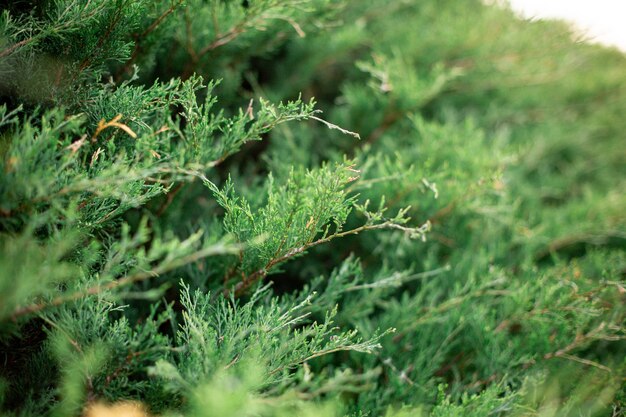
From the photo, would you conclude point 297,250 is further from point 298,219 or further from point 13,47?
point 13,47

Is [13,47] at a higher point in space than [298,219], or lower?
higher

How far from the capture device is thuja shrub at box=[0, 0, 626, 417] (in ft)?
2.62

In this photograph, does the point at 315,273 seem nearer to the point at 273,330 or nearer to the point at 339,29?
the point at 273,330

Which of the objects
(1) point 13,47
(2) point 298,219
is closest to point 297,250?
(2) point 298,219

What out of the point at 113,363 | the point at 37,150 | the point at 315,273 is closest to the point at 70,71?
the point at 37,150

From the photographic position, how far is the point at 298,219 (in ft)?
3.07

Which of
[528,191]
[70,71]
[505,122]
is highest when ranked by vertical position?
[70,71]

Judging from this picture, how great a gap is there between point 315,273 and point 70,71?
0.96 meters

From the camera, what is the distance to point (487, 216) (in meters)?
1.62

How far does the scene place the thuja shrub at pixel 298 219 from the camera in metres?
0.80

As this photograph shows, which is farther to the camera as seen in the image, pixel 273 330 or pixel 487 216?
pixel 487 216

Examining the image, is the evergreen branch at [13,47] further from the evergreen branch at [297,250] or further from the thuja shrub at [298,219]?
the evergreen branch at [297,250]

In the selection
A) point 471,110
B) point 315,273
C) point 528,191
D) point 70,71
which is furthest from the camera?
point 471,110

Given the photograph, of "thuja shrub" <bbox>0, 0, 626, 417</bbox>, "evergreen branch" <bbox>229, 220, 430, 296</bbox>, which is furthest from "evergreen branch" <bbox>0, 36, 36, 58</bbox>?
"evergreen branch" <bbox>229, 220, 430, 296</bbox>
